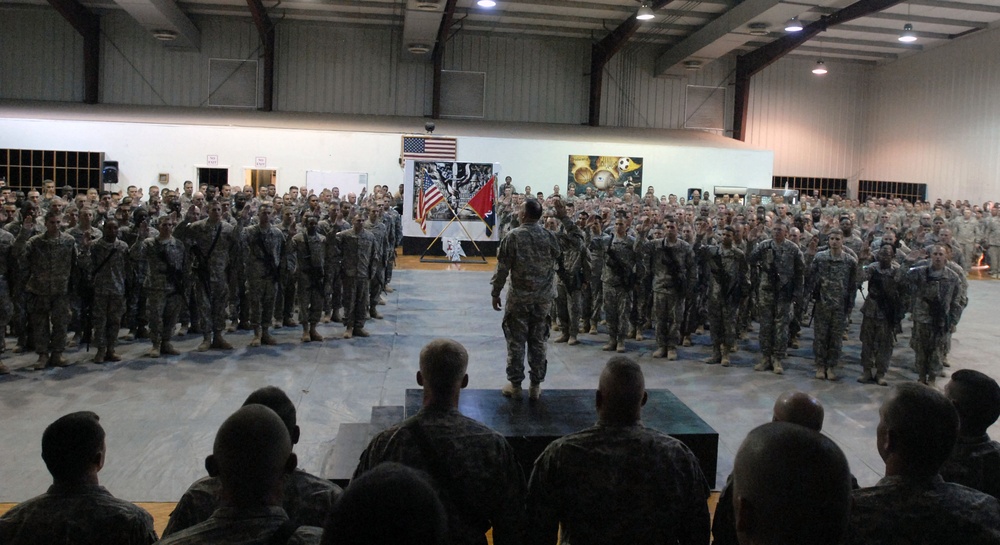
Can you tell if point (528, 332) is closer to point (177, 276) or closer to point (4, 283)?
point (177, 276)

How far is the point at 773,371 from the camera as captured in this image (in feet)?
31.5

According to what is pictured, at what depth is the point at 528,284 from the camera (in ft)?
22.6

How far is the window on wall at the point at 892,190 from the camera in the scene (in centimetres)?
2920

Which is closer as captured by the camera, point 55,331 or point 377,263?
point 55,331

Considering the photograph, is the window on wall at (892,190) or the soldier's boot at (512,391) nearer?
the soldier's boot at (512,391)

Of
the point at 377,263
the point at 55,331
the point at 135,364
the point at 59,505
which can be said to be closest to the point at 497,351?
the point at 377,263

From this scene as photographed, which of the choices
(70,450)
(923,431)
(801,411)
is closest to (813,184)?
(801,411)

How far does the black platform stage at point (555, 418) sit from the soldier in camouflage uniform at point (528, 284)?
Answer: 405 mm

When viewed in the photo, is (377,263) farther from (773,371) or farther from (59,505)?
(59,505)

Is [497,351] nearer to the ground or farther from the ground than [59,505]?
nearer to the ground

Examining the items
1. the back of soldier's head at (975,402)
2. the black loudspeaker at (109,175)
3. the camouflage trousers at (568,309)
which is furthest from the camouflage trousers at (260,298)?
the black loudspeaker at (109,175)

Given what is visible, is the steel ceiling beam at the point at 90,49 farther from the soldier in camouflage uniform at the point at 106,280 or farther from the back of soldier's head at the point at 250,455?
the back of soldier's head at the point at 250,455

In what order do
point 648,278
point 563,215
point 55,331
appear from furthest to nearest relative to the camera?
point 648,278
point 55,331
point 563,215

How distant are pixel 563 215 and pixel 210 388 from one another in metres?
4.13
